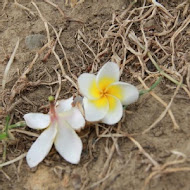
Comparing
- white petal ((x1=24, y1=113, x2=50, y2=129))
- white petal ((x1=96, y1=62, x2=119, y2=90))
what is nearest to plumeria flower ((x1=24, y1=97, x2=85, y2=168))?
white petal ((x1=24, y1=113, x2=50, y2=129))

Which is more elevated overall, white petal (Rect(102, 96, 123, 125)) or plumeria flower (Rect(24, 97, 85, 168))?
white petal (Rect(102, 96, 123, 125))

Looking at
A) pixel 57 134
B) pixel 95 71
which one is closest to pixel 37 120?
pixel 57 134

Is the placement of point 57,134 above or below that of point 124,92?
below

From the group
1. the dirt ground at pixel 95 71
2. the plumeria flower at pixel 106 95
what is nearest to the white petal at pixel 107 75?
the plumeria flower at pixel 106 95

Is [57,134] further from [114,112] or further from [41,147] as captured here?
[114,112]

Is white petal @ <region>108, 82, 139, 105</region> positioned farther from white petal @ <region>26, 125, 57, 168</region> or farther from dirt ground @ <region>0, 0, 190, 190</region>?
white petal @ <region>26, 125, 57, 168</region>
